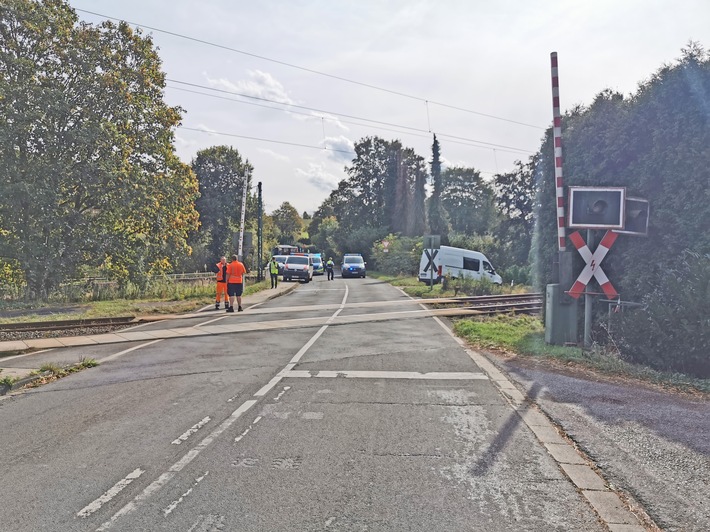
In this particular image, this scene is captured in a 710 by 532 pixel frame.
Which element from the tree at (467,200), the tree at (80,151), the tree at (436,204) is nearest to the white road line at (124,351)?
the tree at (80,151)

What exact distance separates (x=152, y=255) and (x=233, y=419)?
2100 cm

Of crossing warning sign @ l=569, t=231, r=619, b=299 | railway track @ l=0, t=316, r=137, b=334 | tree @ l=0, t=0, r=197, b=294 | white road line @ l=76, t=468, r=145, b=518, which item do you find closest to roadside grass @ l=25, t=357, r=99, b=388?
white road line @ l=76, t=468, r=145, b=518

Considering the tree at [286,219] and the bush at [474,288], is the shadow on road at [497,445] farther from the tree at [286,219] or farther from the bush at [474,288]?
the tree at [286,219]

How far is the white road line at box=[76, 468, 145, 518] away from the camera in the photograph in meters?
3.90

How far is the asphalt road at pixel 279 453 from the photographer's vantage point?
12.7 ft

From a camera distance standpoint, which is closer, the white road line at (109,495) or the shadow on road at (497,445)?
the white road line at (109,495)

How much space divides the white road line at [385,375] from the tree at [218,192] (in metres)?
57.6

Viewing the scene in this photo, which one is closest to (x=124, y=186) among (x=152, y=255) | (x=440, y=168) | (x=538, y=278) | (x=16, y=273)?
(x=152, y=255)

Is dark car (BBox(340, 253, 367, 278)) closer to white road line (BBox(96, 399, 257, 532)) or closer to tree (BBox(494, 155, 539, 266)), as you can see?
tree (BBox(494, 155, 539, 266))

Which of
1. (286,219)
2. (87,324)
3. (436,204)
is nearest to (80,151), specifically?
(87,324)

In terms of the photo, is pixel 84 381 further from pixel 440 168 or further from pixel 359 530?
pixel 440 168

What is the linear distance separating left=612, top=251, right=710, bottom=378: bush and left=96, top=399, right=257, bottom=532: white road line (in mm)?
6155

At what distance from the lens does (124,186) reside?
23500 mm

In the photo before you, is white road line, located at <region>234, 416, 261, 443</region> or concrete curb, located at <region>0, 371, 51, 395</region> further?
concrete curb, located at <region>0, 371, 51, 395</region>
